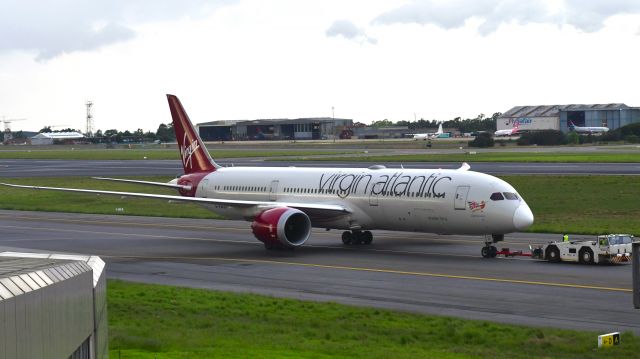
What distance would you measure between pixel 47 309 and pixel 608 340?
16651 mm

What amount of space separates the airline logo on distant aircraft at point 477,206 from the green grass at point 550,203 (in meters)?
10.0

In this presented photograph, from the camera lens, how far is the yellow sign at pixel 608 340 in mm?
24391

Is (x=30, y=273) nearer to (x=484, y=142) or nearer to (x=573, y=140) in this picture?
(x=484, y=142)

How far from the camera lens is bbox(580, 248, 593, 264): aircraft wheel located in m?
40.2

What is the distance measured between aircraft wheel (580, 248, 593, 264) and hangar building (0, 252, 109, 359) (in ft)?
90.5

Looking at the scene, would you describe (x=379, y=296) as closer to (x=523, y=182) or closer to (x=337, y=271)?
(x=337, y=271)

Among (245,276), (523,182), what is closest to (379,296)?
(245,276)

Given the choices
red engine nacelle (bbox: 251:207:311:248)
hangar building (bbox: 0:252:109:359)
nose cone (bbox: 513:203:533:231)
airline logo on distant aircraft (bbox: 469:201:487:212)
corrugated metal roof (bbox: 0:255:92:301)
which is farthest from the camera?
red engine nacelle (bbox: 251:207:311:248)

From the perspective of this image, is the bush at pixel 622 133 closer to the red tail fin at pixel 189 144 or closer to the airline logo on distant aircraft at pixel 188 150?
the red tail fin at pixel 189 144

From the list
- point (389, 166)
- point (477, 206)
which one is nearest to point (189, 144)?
point (477, 206)

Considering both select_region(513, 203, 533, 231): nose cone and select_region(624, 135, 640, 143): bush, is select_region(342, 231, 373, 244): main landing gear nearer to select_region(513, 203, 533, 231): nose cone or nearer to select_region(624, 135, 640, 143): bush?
select_region(513, 203, 533, 231): nose cone

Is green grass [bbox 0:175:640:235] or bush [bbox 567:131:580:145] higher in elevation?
bush [bbox 567:131:580:145]

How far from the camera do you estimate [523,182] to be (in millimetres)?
81938

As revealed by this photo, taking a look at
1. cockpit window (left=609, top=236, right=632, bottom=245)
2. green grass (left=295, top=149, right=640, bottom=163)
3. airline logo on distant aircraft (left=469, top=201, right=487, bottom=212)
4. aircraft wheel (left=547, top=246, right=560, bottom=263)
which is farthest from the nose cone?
green grass (left=295, top=149, right=640, bottom=163)
